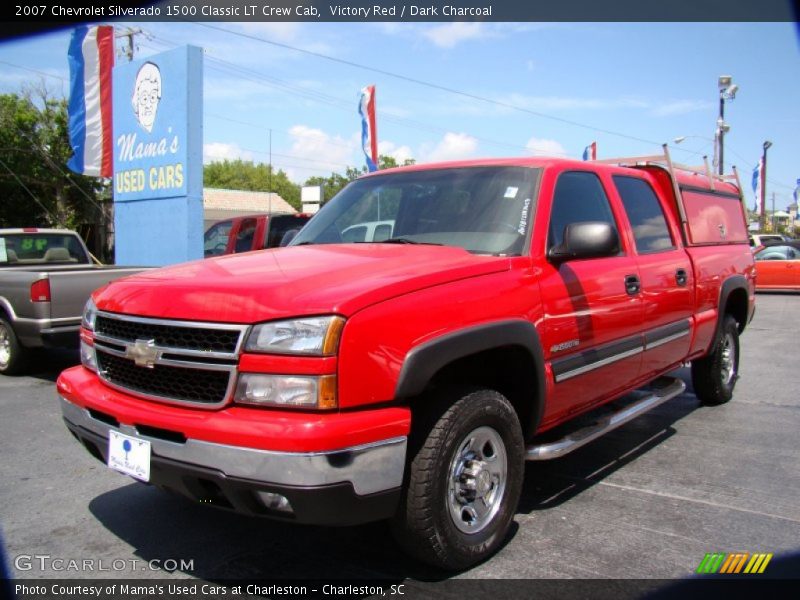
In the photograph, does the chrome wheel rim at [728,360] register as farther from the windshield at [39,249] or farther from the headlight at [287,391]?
the windshield at [39,249]

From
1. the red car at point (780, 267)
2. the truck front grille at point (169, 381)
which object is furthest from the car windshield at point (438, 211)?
the red car at point (780, 267)

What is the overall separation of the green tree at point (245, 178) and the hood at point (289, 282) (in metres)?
80.8

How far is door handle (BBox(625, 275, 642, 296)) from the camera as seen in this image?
4.11 metres

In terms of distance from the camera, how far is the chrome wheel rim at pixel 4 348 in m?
7.51

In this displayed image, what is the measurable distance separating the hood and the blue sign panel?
24.9 feet

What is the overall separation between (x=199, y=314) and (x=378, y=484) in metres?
0.97

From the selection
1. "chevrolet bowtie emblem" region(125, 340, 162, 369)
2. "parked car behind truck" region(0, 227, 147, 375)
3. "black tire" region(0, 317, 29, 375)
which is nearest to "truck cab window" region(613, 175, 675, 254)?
"chevrolet bowtie emblem" region(125, 340, 162, 369)

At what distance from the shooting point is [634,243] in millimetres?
4402

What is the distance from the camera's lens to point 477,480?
3.00 meters

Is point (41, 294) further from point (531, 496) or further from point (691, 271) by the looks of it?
point (691, 271)

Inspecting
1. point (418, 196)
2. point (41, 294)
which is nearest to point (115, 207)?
point (41, 294)

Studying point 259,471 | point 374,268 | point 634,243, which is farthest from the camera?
point 634,243

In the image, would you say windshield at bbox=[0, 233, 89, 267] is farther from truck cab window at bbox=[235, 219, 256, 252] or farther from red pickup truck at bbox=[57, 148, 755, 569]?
red pickup truck at bbox=[57, 148, 755, 569]

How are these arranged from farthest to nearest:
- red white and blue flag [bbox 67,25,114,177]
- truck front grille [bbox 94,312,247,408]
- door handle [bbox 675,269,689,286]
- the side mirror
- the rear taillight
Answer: red white and blue flag [bbox 67,25,114,177]
the rear taillight
door handle [bbox 675,269,689,286]
the side mirror
truck front grille [bbox 94,312,247,408]
